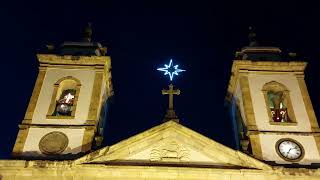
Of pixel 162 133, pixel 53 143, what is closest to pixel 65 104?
pixel 53 143

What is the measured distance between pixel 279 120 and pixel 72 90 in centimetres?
870

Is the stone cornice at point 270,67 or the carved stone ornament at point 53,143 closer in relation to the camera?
the carved stone ornament at point 53,143

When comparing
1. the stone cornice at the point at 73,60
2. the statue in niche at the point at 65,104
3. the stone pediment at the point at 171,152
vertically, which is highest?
the stone cornice at the point at 73,60

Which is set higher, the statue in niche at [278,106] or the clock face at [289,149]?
the statue in niche at [278,106]

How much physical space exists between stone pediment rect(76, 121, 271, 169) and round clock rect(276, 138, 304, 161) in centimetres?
155

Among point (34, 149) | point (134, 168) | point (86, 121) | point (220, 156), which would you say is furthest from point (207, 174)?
point (34, 149)

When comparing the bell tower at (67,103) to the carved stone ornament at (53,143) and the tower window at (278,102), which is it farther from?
the tower window at (278,102)

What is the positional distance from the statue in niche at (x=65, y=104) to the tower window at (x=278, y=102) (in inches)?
315

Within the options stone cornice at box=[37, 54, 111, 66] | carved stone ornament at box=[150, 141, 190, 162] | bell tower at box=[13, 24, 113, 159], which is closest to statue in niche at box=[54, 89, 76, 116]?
bell tower at box=[13, 24, 113, 159]

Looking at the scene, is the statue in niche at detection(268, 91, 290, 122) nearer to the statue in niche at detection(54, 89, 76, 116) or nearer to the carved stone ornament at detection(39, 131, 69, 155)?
the statue in niche at detection(54, 89, 76, 116)

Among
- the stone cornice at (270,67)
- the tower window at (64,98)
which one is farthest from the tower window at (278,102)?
the tower window at (64,98)

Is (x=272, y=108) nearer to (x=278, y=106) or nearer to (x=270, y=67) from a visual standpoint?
(x=278, y=106)

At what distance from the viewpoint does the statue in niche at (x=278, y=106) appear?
19.1 metres

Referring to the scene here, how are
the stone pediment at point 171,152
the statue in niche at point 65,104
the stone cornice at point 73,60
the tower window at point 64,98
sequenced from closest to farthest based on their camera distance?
1. the stone pediment at point 171,152
2. the tower window at point 64,98
3. the statue in niche at point 65,104
4. the stone cornice at point 73,60
